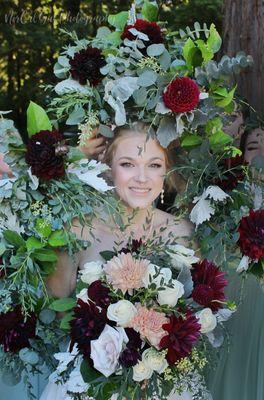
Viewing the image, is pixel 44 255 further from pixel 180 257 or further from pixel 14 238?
pixel 180 257

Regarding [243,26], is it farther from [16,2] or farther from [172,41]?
[16,2]

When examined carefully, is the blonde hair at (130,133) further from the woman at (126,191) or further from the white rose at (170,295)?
the white rose at (170,295)

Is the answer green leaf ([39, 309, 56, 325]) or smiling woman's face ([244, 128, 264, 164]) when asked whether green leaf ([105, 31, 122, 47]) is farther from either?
green leaf ([39, 309, 56, 325])

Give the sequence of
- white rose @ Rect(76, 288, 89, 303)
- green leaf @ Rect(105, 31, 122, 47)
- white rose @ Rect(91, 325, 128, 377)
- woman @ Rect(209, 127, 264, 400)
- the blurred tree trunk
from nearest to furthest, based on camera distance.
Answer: white rose @ Rect(91, 325, 128, 377) → white rose @ Rect(76, 288, 89, 303) → green leaf @ Rect(105, 31, 122, 47) → woman @ Rect(209, 127, 264, 400) → the blurred tree trunk

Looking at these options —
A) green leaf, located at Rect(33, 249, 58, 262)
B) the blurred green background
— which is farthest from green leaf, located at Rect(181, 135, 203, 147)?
the blurred green background

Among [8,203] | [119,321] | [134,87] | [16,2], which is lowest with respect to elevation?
[16,2]

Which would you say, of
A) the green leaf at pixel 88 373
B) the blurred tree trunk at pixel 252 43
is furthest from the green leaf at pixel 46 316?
the blurred tree trunk at pixel 252 43

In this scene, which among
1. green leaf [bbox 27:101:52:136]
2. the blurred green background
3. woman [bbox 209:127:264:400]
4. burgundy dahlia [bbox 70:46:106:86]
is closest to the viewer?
green leaf [bbox 27:101:52:136]

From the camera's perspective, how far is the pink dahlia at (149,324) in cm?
193

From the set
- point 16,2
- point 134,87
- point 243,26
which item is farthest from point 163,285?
point 16,2

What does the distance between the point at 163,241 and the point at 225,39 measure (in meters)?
1.52

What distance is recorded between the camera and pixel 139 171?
2311 millimetres

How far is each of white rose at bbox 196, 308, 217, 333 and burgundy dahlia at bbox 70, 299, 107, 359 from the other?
0.29 metres

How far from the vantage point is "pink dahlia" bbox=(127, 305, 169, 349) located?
6.32 ft
